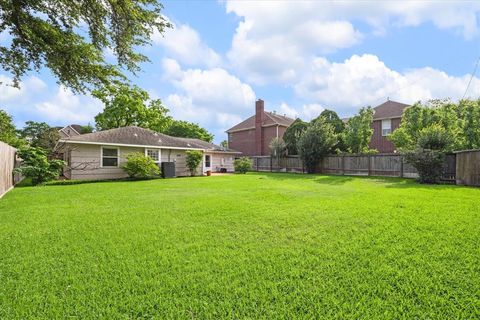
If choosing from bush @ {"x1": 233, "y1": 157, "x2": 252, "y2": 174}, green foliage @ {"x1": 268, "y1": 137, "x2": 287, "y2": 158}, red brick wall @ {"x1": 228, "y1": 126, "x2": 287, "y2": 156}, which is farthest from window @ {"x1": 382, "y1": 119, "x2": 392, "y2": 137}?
bush @ {"x1": 233, "y1": 157, "x2": 252, "y2": 174}

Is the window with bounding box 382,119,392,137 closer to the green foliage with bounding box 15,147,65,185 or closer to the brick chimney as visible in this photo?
the brick chimney

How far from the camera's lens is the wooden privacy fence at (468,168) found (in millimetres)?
10141

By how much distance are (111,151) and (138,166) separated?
7.73ft

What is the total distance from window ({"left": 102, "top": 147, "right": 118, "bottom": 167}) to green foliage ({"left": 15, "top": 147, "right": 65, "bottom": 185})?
295cm

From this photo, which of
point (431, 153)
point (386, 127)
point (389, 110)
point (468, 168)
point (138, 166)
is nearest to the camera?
point (468, 168)

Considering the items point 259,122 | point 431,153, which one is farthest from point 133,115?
point 431,153

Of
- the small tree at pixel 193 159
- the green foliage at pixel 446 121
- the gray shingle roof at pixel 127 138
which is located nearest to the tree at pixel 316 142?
the green foliage at pixel 446 121

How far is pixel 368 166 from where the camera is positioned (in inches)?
666

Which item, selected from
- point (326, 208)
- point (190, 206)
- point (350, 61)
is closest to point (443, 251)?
point (326, 208)

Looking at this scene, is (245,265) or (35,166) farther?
(35,166)

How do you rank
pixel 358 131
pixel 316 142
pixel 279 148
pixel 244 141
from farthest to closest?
pixel 244 141 → pixel 279 148 → pixel 316 142 → pixel 358 131

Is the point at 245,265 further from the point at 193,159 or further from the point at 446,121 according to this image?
the point at 446,121

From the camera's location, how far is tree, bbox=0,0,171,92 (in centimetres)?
684

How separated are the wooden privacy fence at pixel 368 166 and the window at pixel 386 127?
26.9 feet
